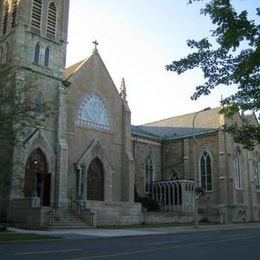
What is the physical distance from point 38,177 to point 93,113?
8.28 m

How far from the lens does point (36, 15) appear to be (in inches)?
1433

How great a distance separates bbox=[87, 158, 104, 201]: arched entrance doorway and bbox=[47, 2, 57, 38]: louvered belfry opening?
11173mm

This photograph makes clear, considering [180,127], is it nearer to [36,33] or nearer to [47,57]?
[47,57]

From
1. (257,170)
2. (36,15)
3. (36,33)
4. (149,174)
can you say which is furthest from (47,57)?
(257,170)

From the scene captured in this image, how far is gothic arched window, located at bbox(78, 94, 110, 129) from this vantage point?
1492 inches

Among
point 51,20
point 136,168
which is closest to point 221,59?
point 51,20

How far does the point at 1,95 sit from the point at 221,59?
42.7 feet

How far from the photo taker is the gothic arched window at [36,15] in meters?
35.9

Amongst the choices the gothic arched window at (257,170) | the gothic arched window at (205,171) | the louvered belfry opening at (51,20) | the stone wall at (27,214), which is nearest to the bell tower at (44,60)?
the louvered belfry opening at (51,20)

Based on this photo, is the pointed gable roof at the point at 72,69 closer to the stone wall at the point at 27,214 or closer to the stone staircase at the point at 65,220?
the stone staircase at the point at 65,220

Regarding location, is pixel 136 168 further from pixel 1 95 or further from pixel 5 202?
pixel 1 95

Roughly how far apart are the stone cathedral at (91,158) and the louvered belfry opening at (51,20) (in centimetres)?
10

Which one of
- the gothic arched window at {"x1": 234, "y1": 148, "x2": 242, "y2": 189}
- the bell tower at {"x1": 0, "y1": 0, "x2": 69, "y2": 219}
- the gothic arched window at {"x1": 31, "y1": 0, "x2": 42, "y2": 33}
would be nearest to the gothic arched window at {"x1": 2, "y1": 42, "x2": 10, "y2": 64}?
the bell tower at {"x1": 0, "y1": 0, "x2": 69, "y2": 219}

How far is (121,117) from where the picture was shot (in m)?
41.9
